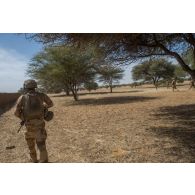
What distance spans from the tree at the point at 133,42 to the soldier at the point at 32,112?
9.38 feet

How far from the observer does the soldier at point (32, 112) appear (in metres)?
6.59

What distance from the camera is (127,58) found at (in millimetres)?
11883

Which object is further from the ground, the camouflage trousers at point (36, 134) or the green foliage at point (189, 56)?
the green foliage at point (189, 56)

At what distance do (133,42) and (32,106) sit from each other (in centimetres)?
503

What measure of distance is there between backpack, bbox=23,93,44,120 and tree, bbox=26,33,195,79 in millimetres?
2923

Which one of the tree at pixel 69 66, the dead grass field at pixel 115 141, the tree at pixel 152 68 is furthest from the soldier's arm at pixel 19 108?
the tree at pixel 69 66

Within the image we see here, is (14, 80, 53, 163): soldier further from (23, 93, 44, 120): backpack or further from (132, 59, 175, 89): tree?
(132, 59, 175, 89): tree

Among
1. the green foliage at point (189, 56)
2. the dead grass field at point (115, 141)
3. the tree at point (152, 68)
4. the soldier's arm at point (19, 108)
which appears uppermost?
the green foliage at point (189, 56)

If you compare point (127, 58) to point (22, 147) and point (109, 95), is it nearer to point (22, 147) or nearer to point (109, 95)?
point (22, 147)

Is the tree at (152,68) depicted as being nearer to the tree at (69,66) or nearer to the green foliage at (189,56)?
the green foliage at (189,56)

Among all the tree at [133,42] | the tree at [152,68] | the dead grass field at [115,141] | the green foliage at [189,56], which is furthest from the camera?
the tree at [152,68]

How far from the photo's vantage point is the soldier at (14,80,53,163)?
21.6ft

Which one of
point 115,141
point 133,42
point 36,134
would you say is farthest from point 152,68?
point 36,134
